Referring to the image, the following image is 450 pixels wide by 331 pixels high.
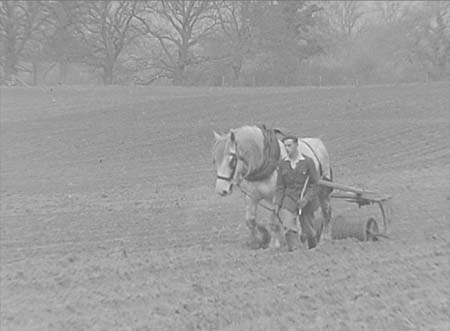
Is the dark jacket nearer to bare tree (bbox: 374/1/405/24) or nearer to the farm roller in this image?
the farm roller

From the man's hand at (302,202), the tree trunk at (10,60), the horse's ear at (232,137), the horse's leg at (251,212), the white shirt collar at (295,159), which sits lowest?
→ the tree trunk at (10,60)

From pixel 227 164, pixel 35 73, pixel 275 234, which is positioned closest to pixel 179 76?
pixel 35 73

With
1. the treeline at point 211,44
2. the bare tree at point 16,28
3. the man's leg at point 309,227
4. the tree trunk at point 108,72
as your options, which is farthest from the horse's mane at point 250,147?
the tree trunk at point 108,72

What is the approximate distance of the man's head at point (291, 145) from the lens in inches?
425

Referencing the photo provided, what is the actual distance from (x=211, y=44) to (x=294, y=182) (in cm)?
4365

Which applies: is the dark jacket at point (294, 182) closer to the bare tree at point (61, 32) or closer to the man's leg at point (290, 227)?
the man's leg at point (290, 227)

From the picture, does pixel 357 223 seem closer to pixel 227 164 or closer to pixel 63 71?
pixel 227 164

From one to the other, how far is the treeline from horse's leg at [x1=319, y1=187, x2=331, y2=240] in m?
37.3

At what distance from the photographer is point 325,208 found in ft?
39.8

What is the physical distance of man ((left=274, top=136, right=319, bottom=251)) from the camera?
10.9 metres

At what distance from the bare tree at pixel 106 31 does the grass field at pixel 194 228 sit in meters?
20.1

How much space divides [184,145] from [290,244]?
14552 mm

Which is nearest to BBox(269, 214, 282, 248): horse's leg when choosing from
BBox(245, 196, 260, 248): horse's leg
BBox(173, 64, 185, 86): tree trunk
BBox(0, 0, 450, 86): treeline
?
BBox(245, 196, 260, 248): horse's leg

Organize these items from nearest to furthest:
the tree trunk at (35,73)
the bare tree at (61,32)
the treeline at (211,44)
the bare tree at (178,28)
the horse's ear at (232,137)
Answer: the horse's ear at (232,137) → the treeline at (211,44) → the bare tree at (61,32) → the tree trunk at (35,73) → the bare tree at (178,28)
